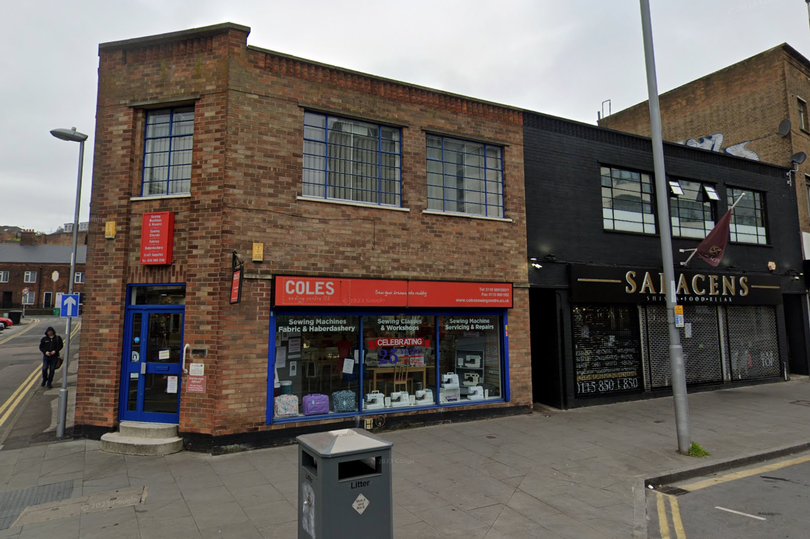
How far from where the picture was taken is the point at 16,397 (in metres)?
12.8

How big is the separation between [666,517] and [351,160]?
8.20 m

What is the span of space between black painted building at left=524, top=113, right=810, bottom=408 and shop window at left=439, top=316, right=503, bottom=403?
1.82m

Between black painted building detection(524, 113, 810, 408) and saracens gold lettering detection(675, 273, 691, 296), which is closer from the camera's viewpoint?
black painted building detection(524, 113, 810, 408)

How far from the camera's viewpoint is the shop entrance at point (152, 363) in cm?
870

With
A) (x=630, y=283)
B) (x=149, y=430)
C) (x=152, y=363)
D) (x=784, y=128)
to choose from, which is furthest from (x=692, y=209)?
(x=149, y=430)

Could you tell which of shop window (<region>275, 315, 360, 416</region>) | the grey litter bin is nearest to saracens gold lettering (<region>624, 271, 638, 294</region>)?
shop window (<region>275, 315, 360, 416</region>)

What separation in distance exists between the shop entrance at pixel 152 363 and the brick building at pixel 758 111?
21.5 meters

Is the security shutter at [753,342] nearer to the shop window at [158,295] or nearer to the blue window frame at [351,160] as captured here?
the blue window frame at [351,160]

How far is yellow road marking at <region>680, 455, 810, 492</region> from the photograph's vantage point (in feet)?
22.5

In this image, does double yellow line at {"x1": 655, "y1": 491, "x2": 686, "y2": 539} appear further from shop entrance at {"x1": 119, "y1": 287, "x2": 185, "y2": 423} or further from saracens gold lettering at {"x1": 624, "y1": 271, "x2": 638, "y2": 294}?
shop entrance at {"x1": 119, "y1": 287, "x2": 185, "y2": 423}

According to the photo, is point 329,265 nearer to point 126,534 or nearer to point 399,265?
point 399,265

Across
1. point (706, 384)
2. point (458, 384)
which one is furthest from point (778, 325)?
point (458, 384)

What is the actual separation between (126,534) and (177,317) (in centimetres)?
446

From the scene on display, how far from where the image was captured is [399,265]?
10.0m
